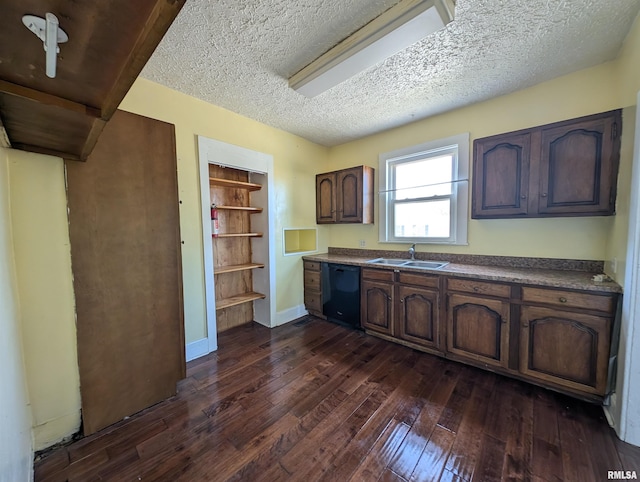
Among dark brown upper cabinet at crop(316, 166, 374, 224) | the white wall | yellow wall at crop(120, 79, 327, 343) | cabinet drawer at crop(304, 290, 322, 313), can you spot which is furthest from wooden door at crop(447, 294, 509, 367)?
the white wall

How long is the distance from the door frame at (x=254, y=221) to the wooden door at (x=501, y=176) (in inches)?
92.8

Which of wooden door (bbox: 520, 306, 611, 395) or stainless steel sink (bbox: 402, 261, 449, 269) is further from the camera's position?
stainless steel sink (bbox: 402, 261, 449, 269)

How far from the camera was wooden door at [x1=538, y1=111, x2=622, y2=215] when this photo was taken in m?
1.76

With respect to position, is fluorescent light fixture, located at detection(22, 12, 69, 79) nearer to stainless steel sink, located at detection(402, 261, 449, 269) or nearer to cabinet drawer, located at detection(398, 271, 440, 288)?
cabinet drawer, located at detection(398, 271, 440, 288)

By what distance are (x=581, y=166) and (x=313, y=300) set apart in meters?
3.07

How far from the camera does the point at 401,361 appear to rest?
94.3 inches

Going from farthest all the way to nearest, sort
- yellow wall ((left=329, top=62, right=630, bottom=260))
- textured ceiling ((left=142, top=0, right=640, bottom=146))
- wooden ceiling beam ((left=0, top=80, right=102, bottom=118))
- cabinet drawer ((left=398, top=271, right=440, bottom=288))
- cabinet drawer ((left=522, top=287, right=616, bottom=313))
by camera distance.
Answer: cabinet drawer ((left=398, top=271, right=440, bottom=288)) → yellow wall ((left=329, top=62, right=630, bottom=260)) → cabinet drawer ((left=522, top=287, right=616, bottom=313)) → textured ceiling ((left=142, top=0, right=640, bottom=146)) → wooden ceiling beam ((left=0, top=80, right=102, bottom=118))

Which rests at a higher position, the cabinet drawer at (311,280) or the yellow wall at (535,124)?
the yellow wall at (535,124)

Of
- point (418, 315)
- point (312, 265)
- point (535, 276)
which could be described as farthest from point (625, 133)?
point (312, 265)

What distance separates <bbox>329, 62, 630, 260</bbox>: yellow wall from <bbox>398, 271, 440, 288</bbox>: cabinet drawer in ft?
2.12

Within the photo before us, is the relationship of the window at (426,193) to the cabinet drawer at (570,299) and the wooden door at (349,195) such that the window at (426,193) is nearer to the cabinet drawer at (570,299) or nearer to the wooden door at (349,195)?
the wooden door at (349,195)

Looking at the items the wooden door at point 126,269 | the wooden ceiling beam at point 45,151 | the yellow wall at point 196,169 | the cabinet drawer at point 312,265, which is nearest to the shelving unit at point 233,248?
the yellow wall at point 196,169

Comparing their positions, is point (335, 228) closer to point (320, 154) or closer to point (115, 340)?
point (320, 154)

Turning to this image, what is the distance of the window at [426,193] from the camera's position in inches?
108
